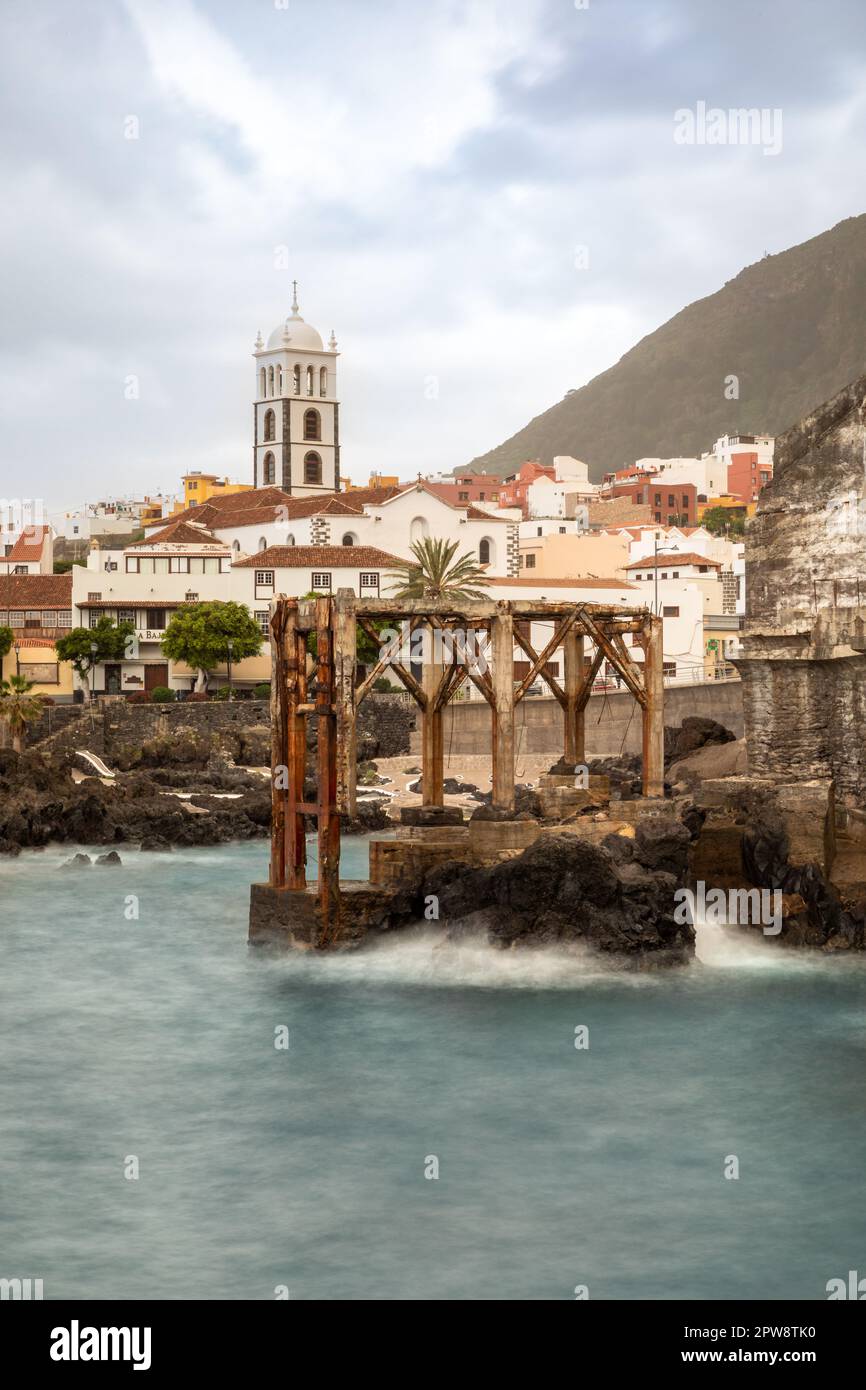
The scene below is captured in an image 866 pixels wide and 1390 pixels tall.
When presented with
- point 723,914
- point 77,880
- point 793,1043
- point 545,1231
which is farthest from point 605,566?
point 545,1231

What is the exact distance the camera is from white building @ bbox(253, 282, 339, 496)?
98812mm

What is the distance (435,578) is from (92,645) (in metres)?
15.6

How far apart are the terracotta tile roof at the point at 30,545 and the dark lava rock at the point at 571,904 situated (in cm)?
7148

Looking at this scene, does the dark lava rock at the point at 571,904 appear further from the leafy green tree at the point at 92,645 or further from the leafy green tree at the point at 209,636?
the leafy green tree at the point at 92,645

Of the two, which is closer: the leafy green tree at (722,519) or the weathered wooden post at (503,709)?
the weathered wooden post at (503,709)

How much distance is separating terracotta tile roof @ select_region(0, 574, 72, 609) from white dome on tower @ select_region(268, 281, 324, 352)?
26672 millimetres

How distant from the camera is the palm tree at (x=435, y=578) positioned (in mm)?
66000

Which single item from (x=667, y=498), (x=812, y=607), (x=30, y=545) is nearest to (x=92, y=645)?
(x=30, y=545)

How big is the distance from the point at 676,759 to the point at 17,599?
44145 mm

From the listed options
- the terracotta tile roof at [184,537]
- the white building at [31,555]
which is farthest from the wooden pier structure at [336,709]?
the white building at [31,555]

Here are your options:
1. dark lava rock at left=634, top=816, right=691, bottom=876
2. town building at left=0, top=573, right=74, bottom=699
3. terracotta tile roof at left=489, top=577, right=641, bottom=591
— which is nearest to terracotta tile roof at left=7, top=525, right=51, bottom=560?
town building at left=0, top=573, right=74, bottom=699

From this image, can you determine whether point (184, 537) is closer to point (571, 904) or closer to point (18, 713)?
point (18, 713)

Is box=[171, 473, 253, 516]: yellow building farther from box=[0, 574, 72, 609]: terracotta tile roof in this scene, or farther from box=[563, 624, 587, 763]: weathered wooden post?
box=[563, 624, 587, 763]: weathered wooden post

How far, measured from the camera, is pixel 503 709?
27.5 meters
